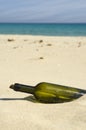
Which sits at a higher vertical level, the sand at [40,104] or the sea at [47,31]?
the sand at [40,104]

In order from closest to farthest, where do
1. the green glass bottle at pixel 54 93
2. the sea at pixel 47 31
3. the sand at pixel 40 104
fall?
the sand at pixel 40 104 < the green glass bottle at pixel 54 93 < the sea at pixel 47 31

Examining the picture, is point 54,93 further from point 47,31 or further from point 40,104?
point 47,31

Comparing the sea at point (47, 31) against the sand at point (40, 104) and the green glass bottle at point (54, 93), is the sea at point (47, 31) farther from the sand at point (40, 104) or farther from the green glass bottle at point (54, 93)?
the green glass bottle at point (54, 93)

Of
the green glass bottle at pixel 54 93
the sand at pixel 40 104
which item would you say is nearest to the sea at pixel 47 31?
the sand at pixel 40 104

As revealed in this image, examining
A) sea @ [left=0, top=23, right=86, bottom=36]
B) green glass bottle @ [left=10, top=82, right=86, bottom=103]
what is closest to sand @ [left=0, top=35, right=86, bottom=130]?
green glass bottle @ [left=10, top=82, right=86, bottom=103]

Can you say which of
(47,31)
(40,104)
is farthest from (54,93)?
(47,31)

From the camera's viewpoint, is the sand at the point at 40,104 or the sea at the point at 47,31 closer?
the sand at the point at 40,104

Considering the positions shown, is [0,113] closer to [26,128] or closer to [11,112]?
[11,112]

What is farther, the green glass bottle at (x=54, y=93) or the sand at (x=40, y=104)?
the green glass bottle at (x=54, y=93)

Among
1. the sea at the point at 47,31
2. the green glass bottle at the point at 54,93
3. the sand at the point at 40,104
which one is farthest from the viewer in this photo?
the sea at the point at 47,31

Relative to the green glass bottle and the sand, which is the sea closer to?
the sand

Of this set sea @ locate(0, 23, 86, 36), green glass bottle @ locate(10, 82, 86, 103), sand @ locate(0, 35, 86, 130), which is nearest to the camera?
sand @ locate(0, 35, 86, 130)

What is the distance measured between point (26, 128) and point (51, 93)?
701 mm

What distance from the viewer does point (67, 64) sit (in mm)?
5070
